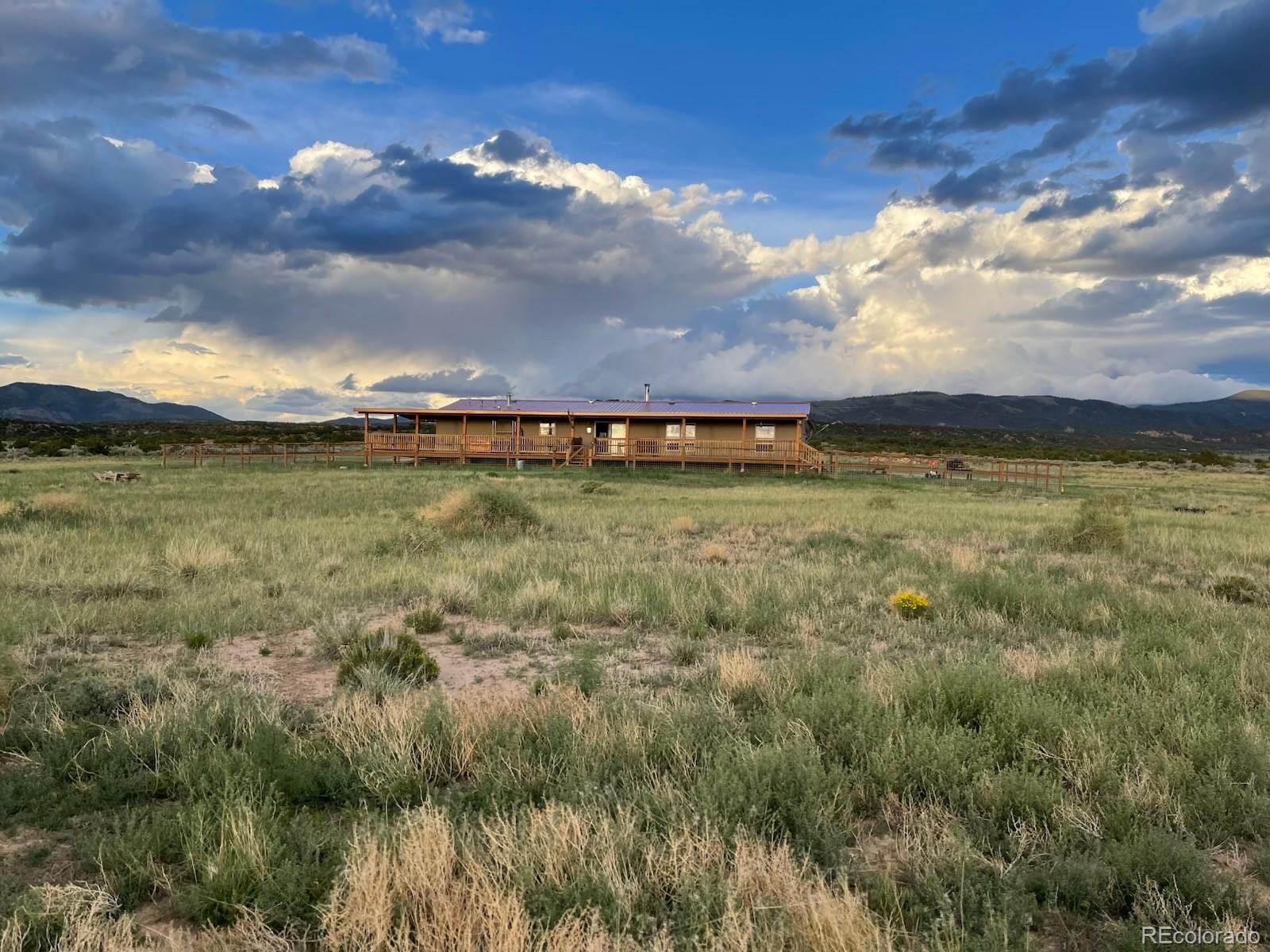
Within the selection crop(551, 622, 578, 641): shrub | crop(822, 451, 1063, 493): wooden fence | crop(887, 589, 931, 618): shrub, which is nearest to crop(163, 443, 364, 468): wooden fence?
crop(822, 451, 1063, 493): wooden fence

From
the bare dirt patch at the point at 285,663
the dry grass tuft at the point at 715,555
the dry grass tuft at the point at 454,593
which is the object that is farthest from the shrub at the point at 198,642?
the dry grass tuft at the point at 715,555

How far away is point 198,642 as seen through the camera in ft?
22.2

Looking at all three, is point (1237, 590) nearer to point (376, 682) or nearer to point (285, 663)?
point (376, 682)

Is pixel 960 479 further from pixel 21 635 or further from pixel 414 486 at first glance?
pixel 21 635

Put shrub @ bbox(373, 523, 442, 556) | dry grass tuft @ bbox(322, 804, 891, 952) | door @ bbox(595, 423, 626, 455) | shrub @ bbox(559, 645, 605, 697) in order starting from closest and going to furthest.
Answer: dry grass tuft @ bbox(322, 804, 891, 952) → shrub @ bbox(559, 645, 605, 697) → shrub @ bbox(373, 523, 442, 556) → door @ bbox(595, 423, 626, 455)

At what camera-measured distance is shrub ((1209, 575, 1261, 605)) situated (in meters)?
9.15

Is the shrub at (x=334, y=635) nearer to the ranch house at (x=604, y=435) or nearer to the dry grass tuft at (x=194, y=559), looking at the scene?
the dry grass tuft at (x=194, y=559)

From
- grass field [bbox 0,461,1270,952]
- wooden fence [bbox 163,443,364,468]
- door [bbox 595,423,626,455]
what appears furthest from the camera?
door [bbox 595,423,626,455]

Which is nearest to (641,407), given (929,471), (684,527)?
(929,471)

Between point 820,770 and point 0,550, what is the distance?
1243 centimetres

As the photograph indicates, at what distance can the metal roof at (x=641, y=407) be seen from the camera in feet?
131

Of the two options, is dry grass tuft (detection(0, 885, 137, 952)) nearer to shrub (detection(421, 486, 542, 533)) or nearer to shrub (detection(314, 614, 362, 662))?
shrub (detection(314, 614, 362, 662))

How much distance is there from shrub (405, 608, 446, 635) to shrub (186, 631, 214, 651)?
1.78 m

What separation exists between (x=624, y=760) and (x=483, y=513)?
1091 centimetres
